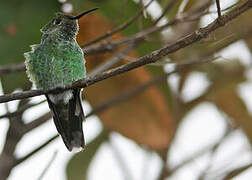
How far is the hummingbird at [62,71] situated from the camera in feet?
9.18

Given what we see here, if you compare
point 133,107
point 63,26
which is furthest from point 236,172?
point 63,26

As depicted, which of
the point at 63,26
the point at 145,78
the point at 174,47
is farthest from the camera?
the point at 145,78

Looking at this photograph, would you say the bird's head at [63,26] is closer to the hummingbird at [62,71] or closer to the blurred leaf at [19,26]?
the hummingbird at [62,71]

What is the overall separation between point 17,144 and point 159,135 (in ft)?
3.11

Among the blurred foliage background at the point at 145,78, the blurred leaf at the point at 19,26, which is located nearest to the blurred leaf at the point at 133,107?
the blurred foliage background at the point at 145,78

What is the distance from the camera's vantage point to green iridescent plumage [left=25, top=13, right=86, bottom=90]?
280 cm

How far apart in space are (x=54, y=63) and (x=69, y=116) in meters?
0.31

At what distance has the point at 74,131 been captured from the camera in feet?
9.33

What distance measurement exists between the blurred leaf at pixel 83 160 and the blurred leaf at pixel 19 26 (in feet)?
2.67

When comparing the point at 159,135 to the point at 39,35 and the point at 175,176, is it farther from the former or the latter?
the point at 39,35

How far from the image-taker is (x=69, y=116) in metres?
2.91

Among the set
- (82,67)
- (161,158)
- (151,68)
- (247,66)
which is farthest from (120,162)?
(247,66)

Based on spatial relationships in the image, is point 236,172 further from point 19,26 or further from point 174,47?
point 19,26

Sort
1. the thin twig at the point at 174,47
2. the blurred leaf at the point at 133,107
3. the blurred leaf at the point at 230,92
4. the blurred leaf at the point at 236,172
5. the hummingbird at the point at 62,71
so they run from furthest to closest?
the blurred leaf at the point at 230,92, the blurred leaf at the point at 133,107, the blurred leaf at the point at 236,172, the hummingbird at the point at 62,71, the thin twig at the point at 174,47
